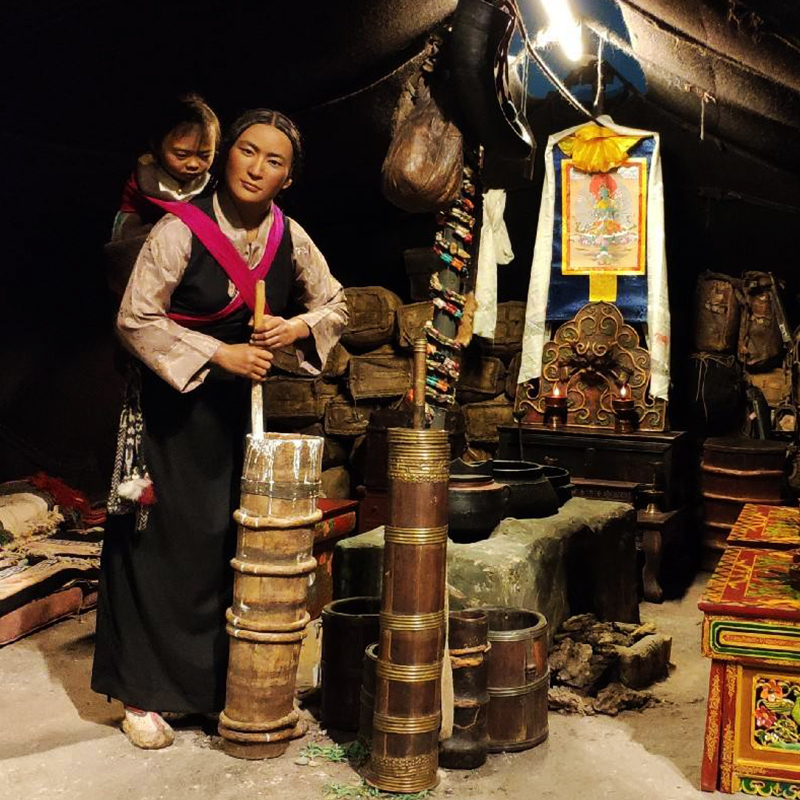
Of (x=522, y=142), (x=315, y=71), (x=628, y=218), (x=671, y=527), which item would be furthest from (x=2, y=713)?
(x=628, y=218)

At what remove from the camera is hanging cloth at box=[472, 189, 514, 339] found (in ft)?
24.5

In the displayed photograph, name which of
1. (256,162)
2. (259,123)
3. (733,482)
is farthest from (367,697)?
(733,482)

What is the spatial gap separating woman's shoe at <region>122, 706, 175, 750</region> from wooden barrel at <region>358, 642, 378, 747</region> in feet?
2.29

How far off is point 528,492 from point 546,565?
0.53m

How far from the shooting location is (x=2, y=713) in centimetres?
392

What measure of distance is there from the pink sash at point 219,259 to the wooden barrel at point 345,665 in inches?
47.5

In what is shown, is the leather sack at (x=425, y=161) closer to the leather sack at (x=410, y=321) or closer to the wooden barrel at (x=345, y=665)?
the wooden barrel at (x=345, y=665)

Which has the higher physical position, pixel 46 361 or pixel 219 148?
pixel 219 148

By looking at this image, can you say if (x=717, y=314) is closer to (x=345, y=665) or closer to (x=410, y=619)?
(x=345, y=665)

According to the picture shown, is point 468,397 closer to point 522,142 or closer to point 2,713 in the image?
point 522,142

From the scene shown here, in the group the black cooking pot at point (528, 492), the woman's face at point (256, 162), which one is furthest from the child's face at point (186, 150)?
the black cooking pot at point (528, 492)

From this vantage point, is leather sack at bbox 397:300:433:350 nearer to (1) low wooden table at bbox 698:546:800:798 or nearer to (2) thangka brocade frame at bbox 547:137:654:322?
(2) thangka brocade frame at bbox 547:137:654:322

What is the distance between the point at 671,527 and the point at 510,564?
2751 millimetres

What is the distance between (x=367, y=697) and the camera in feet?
11.2
